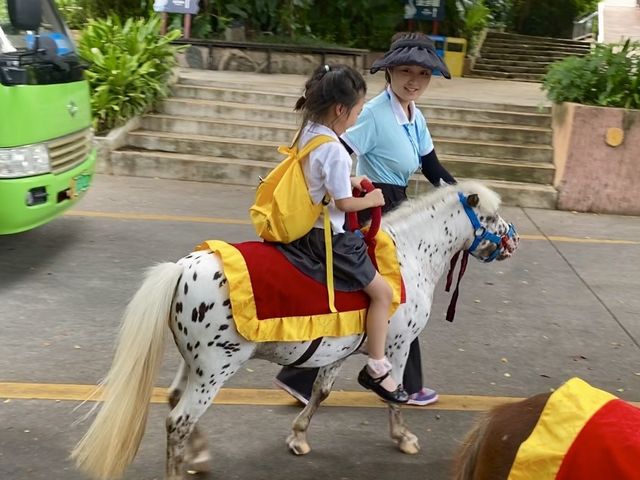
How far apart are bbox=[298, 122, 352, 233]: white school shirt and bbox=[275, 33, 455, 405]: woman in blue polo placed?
0.64 metres

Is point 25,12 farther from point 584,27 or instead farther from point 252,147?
point 584,27

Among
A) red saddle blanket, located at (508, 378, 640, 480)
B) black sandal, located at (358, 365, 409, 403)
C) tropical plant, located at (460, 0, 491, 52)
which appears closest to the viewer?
red saddle blanket, located at (508, 378, 640, 480)

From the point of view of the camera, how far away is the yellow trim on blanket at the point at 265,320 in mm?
3029

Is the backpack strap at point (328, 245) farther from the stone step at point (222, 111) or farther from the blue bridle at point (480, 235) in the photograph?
the stone step at point (222, 111)

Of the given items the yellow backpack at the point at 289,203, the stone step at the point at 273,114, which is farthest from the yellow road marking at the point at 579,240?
the yellow backpack at the point at 289,203

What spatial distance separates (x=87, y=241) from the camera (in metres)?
6.64

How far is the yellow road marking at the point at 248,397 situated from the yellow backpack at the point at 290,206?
1.27 m

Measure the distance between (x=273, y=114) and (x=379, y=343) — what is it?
7378 mm

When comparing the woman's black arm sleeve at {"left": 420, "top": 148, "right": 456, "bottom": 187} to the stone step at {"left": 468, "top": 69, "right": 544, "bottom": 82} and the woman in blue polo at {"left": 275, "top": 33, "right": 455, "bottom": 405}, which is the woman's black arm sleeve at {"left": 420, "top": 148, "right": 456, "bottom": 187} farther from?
the stone step at {"left": 468, "top": 69, "right": 544, "bottom": 82}

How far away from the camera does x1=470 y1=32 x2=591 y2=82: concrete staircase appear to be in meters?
16.8

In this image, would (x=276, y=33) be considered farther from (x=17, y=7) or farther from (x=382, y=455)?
(x=382, y=455)

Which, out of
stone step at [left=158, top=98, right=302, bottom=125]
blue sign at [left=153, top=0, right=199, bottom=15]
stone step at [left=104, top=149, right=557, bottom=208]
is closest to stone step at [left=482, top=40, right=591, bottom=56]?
blue sign at [left=153, top=0, right=199, bottom=15]

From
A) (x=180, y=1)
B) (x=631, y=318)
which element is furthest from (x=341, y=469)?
(x=180, y=1)

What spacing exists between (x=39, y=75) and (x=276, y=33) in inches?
383
